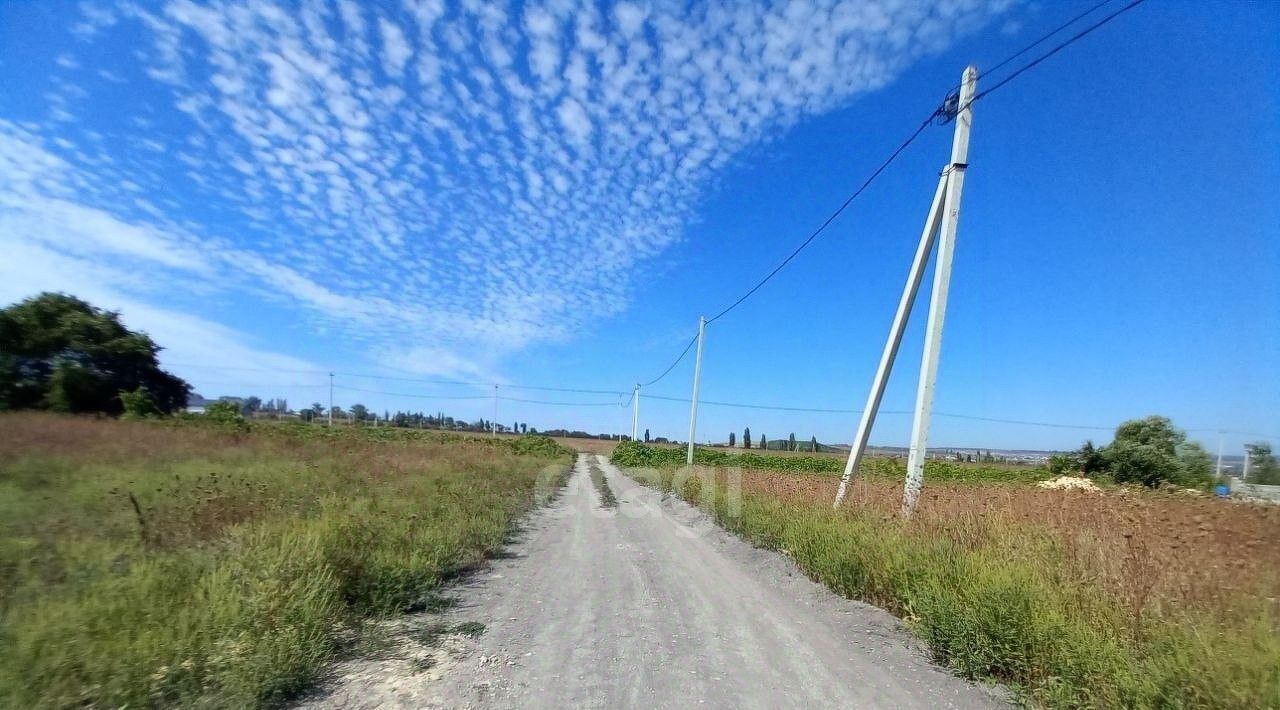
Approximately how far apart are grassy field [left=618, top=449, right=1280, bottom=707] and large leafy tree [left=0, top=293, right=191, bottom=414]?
3781 cm

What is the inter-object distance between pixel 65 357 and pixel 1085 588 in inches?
1661

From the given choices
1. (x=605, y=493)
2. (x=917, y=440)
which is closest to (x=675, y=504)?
(x=605, y=493)

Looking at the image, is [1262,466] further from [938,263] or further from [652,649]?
[652,649]

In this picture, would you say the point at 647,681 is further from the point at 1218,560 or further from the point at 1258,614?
the point at 1218,560

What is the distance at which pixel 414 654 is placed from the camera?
4.36 meters

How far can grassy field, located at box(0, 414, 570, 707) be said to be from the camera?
3.23 meters

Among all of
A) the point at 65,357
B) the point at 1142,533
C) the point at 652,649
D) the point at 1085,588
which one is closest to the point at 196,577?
the point at 652,649

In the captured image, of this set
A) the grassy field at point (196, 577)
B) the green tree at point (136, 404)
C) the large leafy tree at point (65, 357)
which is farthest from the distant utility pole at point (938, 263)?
the large leafy tree at point (65, 357)

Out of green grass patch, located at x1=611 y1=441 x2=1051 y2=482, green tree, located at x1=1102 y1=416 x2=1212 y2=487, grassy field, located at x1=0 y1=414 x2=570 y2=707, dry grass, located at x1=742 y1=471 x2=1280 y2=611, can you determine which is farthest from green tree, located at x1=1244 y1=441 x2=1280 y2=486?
grassy field, located at x1=0 y1=414 x2=570 y2=707

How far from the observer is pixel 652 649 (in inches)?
184

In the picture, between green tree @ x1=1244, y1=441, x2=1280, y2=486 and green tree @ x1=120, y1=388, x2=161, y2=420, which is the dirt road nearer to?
green tree @ x1=1244, y1=441, x2=1280, y2=486

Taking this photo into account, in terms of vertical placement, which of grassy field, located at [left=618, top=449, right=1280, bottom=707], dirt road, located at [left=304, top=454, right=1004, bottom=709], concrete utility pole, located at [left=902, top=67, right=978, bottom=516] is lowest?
dirt road, located at [left=304, top=454, right=1004, bottom=709]

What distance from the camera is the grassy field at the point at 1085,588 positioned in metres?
3.21

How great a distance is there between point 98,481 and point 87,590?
25.2ft
